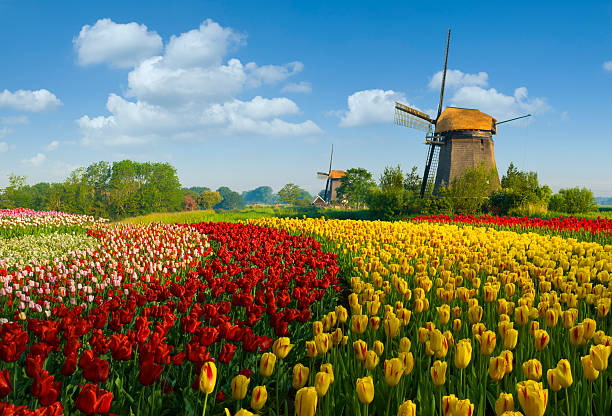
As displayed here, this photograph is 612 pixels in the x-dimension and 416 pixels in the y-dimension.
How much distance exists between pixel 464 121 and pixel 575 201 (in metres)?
9.45

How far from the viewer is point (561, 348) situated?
3.11 meters

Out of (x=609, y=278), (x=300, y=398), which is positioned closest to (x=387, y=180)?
(x=609, y=278)

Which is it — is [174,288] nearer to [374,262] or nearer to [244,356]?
[244,356]

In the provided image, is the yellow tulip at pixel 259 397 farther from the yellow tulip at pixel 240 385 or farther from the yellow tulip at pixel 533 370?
the yellow tulip at pixel 533 370

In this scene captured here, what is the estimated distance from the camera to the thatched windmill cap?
28.6 metres

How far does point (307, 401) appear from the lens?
5.39 feet

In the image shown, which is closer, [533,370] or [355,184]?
[533,370]

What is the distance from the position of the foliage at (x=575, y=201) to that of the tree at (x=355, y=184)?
110 feet

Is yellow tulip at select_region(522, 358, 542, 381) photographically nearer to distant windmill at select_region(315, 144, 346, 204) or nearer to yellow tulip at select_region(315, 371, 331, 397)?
yellow tulip at select_region(315, 371, 331, 397)

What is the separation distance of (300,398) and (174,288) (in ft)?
7.59

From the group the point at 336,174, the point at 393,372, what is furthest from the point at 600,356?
the point at 336,174

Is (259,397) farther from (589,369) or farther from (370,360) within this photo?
(589,369)

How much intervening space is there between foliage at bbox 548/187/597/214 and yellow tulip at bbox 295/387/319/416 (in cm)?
2965

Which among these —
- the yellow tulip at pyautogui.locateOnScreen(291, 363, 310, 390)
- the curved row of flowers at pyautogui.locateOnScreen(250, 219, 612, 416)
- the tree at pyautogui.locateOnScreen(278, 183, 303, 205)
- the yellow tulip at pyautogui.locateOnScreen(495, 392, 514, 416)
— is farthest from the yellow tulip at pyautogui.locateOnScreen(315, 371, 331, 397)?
the tree at pyautogui.locateOnScreen(278, 183, 303, 205)
